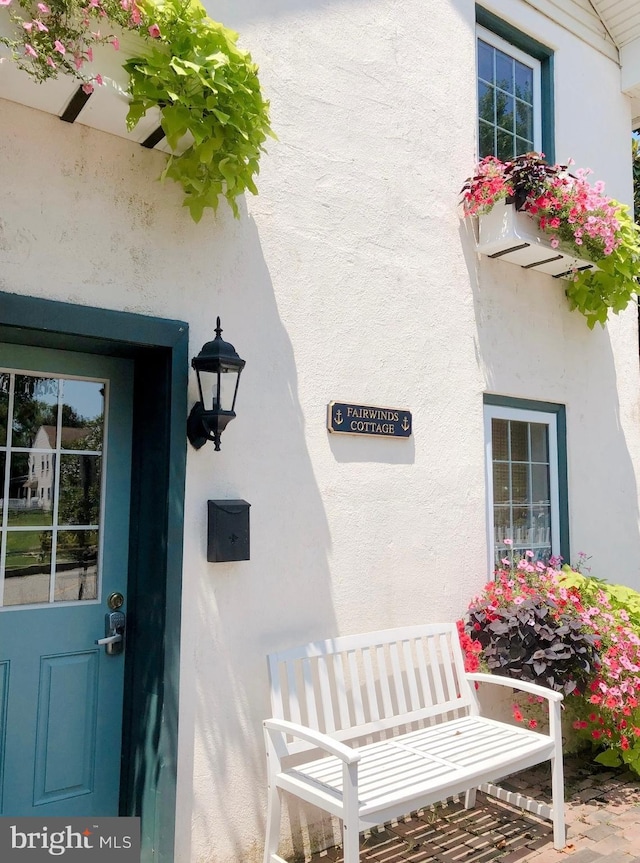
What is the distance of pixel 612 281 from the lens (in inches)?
204

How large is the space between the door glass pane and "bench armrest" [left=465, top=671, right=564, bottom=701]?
85.1 inches

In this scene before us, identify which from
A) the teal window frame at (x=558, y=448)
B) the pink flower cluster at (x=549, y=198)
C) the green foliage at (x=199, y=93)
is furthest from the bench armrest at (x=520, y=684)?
the green foliage at (x=199, y=93)

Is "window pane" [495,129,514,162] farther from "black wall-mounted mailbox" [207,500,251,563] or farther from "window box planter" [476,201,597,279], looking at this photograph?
"black wall-mounted mailbox" [207,500,251,563]

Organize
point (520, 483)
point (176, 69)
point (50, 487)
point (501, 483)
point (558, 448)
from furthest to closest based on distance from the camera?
1. point (558, 448)
2. point (520, 483)
3. point (501, 483)
4. point (50, 487)
5. point (176, 69)

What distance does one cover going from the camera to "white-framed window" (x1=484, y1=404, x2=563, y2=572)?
4.84 metres

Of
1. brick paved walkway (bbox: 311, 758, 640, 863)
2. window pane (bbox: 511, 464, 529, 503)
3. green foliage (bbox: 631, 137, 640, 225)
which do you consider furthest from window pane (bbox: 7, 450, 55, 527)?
green foliage (bbox: 631, 137, 640, 225)

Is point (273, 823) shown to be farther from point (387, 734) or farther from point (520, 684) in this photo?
point (520, 684)

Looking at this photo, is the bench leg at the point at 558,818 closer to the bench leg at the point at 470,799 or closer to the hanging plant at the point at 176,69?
the bench leg at the point at 470,799

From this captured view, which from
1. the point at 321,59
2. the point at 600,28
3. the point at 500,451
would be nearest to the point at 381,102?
the point at 321,59

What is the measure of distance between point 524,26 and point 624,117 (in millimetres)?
1484

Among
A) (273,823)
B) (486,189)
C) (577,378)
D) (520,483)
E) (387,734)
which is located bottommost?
(273,823)

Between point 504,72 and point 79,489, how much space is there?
4460 millimetres

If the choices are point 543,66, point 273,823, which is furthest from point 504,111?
point 273,823

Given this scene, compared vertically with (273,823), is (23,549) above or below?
above
